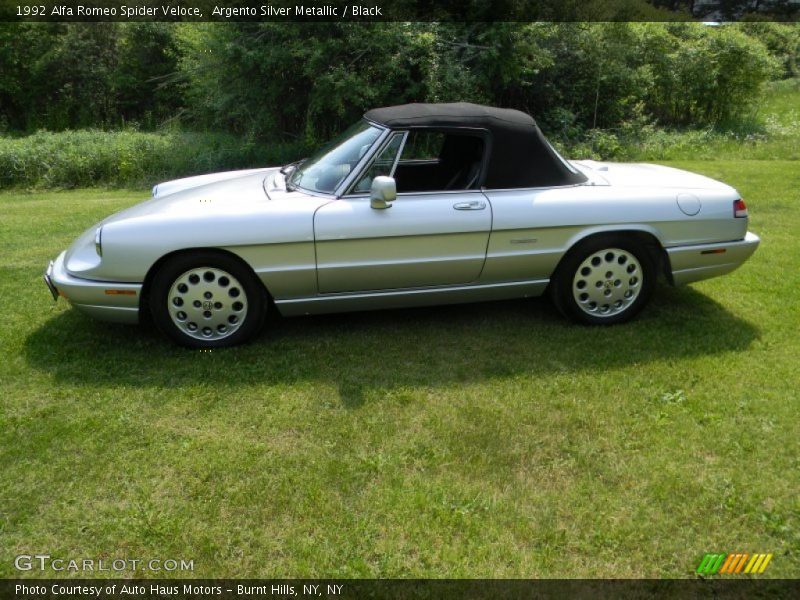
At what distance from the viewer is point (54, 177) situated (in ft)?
38.2

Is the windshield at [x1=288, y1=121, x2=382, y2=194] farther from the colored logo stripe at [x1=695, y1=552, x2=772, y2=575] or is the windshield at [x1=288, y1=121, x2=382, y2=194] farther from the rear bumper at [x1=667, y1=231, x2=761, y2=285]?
the colored logo stripe at [x1=695, y1=552, x2=772, y2=575]

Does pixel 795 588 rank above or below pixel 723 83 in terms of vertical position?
below

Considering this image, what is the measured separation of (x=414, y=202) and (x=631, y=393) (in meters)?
1.74

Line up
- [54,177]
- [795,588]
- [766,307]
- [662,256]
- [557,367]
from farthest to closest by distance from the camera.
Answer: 1. [54,177]
2. [766,307]
3. [662,256]
4. [557,367]
5. [795,588]

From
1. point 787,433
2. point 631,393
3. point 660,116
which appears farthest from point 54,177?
point 660,116

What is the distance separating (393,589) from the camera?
248 centimetres

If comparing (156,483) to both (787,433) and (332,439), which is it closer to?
(332,439)

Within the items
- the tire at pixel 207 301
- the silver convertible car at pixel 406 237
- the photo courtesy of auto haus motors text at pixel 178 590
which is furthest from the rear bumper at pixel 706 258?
the photo courtesy of auto haus motors text at pixel 178 590

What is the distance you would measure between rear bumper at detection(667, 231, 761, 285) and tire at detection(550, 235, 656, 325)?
0.55 feet

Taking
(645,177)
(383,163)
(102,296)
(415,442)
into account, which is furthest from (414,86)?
(415,442)

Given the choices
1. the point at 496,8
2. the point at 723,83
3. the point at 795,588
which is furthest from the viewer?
the point at 723,83

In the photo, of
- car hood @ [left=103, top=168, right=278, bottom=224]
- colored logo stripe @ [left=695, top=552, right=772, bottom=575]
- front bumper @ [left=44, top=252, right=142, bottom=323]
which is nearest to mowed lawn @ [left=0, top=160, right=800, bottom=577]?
colored logo stripe @ [left=695, top=552, right=772, bottom=575]

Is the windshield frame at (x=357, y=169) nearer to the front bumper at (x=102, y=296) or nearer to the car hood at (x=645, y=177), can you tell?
the front bumper at (x=102, y=296)

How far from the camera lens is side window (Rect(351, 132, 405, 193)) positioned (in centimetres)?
429
